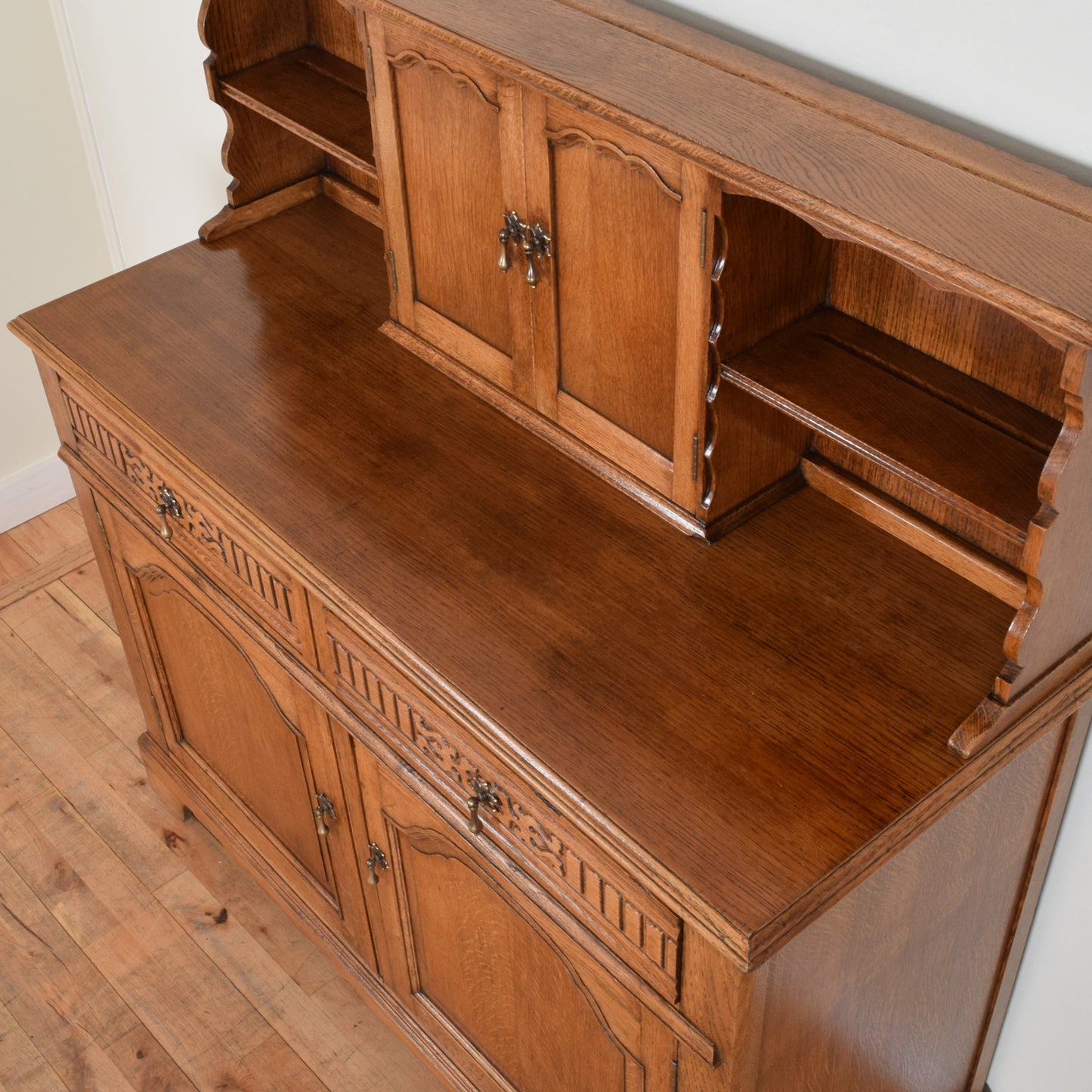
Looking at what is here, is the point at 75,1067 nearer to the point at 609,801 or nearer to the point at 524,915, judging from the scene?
the point at 524,915

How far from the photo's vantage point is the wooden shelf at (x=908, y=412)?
46.7 inches

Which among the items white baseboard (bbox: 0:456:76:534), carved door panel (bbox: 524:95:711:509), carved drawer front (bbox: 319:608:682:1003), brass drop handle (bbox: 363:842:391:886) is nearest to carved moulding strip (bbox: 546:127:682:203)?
carved door panel (bbox: 524:95:711:509)

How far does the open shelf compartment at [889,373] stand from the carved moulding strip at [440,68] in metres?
0.33

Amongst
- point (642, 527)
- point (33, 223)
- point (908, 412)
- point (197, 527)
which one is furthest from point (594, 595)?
point (33, 223)

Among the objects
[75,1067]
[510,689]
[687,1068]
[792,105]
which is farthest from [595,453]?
[75,1067]

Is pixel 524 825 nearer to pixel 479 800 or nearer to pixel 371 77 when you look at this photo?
pixel 479 800

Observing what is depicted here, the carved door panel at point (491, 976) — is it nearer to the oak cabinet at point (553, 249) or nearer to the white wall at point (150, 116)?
the oak cabinet at point (553, 249)

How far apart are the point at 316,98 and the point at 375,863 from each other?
1052mm

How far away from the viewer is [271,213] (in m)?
2.03

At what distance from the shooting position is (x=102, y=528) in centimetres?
204

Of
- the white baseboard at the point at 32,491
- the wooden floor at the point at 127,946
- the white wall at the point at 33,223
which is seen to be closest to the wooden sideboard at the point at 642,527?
the wooden floor at the point at 127,946

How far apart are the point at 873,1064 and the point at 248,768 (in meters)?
Answer: 1.00

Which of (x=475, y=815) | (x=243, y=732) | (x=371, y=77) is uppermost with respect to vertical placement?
(x=371, y=77)

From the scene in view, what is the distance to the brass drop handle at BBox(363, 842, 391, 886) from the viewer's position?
1.74 metres
